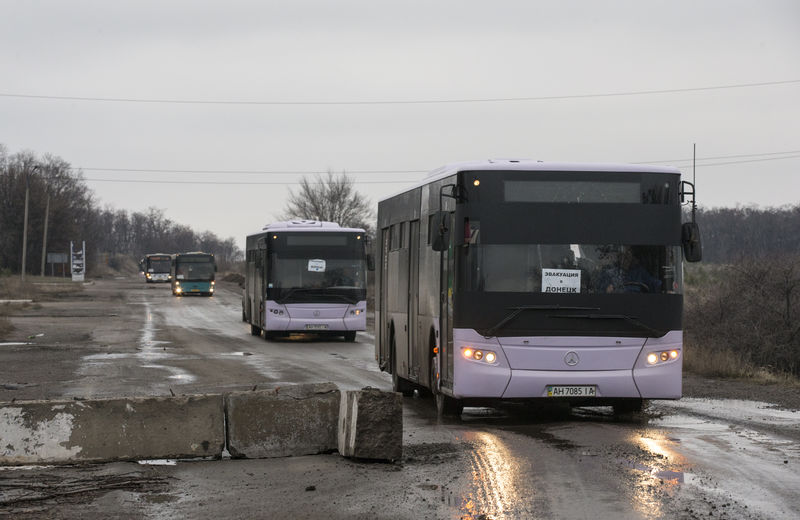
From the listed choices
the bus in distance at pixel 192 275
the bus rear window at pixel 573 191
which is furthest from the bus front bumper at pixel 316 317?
the bus in distance at pixel 192 275

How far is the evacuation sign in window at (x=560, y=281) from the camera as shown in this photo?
40.8ft

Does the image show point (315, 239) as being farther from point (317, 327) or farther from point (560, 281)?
point (560, 281)

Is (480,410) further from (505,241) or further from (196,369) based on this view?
(196,369)

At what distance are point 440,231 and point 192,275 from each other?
63.4m

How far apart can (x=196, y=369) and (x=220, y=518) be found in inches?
549

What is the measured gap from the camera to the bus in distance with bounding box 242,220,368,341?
102ft

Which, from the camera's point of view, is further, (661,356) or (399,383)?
(399,383)

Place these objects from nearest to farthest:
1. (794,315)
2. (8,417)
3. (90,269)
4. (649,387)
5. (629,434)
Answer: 1. (8,417)
2. (629,434)
3. (649,387)
4. (794,315)
5. (90,269)

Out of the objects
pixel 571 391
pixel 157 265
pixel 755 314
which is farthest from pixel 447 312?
pixel 157 265

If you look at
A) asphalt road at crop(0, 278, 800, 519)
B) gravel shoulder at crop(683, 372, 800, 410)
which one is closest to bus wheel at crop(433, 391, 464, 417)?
asphalt road at crop(0, 278, 800, 519)

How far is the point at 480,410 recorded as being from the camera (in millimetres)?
14469

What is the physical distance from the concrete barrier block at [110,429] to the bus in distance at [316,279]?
20744mm

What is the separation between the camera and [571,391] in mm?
12367

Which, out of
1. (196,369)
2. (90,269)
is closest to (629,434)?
(196,369)
